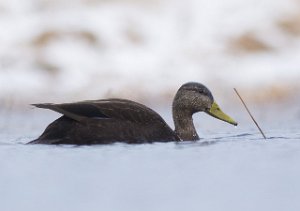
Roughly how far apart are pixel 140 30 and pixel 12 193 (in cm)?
1533

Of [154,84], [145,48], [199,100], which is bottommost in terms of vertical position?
[199,100]

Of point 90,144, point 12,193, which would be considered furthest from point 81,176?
point 90,144

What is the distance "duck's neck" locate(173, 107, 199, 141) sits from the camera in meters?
13.3

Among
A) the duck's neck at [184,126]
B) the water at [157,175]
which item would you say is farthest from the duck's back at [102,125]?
the duck's neck at [184,126]

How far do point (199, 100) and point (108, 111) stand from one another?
4.79 feet

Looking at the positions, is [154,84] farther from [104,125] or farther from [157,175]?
[157,175]

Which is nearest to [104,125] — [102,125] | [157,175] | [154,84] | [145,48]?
[102,125]

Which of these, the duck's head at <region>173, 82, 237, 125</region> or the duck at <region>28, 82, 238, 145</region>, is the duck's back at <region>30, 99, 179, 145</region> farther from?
the duck's head at <region>173, 82, 237, 125</region>

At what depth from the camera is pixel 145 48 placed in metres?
23.9

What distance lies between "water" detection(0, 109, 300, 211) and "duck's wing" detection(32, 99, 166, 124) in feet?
1.33

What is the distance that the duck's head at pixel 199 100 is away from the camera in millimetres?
13414

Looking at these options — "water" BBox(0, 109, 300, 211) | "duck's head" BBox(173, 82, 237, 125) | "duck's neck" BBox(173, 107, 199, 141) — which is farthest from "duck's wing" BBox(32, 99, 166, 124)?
"duck's head" BBox(173, 82, 237, 125)

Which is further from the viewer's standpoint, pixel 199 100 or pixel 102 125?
pixel 199 100

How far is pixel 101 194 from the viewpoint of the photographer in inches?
354
